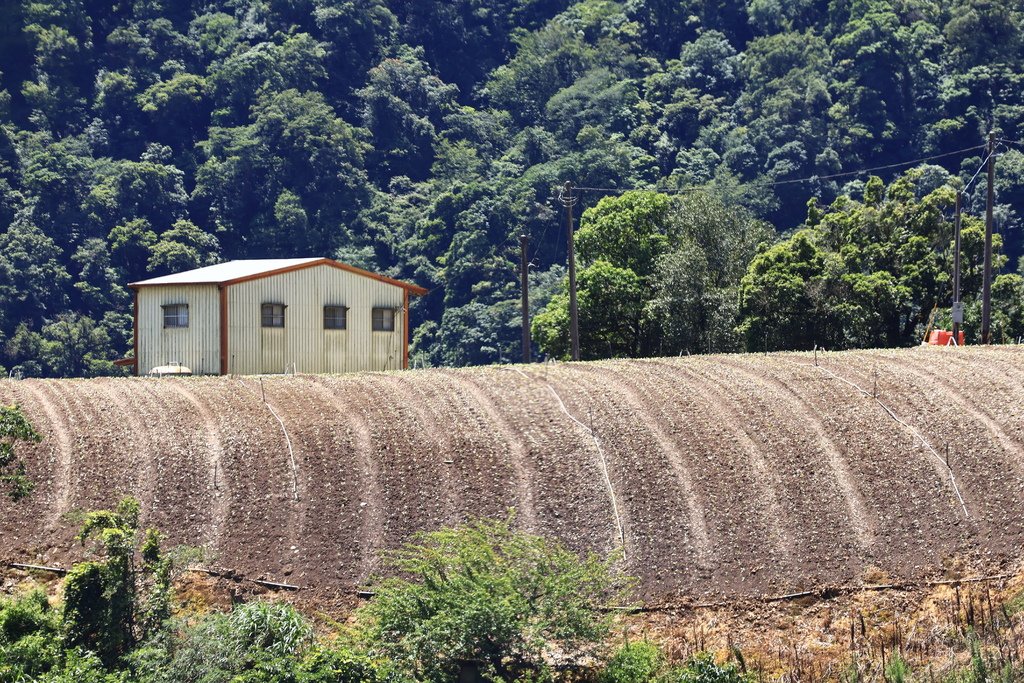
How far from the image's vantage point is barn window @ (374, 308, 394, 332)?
5356 centimetres

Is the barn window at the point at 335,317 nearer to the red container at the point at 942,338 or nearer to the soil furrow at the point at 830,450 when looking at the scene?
the soil furrow at the point at 830,450

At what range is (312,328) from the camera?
51.4m

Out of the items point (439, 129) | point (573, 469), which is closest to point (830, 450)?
point (573, 469)

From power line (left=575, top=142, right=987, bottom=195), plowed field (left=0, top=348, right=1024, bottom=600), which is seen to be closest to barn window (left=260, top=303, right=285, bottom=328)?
plowed field (left=0, top=348, right=1024, bottom=600)

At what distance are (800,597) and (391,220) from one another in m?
95.7

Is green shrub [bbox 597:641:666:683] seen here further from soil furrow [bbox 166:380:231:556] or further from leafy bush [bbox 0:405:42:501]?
leafy bush [bbox 0:405:42:501]

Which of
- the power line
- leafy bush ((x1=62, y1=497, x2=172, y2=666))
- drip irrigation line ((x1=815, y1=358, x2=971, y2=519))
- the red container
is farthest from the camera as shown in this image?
the power line

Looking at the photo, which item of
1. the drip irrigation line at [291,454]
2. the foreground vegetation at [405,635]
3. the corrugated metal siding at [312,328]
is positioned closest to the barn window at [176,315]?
the corrugated metal siding at [312,328]

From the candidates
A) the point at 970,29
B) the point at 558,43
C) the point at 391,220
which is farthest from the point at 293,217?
the point at 970,29

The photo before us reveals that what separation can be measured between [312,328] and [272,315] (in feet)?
5.46

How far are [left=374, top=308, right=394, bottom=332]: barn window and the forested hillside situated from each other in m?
36.3

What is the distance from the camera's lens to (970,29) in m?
130

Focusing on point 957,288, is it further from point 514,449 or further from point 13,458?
point 13,458

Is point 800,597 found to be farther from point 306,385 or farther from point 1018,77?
point 1018,77
